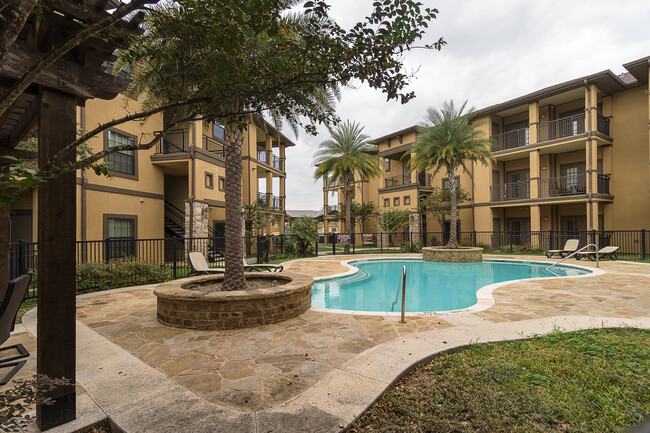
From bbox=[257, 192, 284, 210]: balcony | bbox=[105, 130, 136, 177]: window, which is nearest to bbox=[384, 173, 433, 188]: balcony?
bbox=[257, 192, 284, 210]: balcony

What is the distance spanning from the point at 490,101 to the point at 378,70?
2413cm

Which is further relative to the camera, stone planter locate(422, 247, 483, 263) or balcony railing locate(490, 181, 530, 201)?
balcony railing locate(490, 181, 530, 201)

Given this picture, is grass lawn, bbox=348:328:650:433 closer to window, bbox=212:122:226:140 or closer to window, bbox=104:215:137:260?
window, bbox=104:215:137:260

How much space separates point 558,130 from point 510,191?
194 inches

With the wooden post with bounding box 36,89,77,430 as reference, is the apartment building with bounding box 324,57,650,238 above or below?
above

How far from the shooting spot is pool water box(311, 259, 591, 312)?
837 centimetres

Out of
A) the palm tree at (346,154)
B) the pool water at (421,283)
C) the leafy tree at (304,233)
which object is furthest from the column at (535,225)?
the leafy tree at (304,233)

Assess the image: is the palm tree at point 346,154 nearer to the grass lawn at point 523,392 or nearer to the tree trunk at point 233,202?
the tree trunk at point 233,202

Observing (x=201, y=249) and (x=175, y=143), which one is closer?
(x=201, y=249)

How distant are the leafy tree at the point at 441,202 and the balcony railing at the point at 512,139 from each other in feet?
14.0

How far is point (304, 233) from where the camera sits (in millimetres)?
18406

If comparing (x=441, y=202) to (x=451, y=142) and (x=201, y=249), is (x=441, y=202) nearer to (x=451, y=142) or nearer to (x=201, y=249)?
(x=451, y=142)

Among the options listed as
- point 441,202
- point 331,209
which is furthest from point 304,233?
point 331,209

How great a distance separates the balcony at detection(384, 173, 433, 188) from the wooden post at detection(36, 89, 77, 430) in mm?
25918
